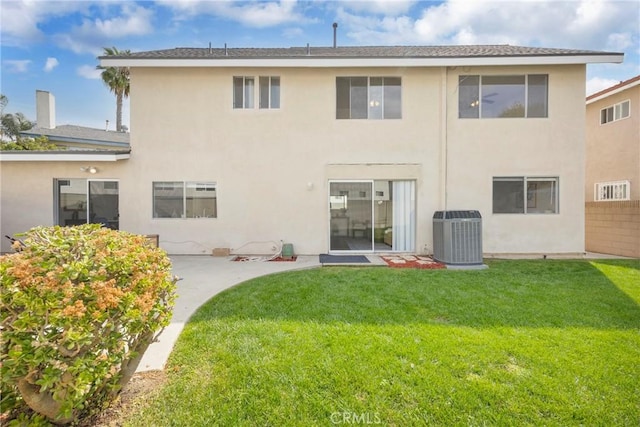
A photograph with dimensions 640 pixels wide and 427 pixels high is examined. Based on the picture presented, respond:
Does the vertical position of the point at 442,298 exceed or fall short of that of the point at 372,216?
it falls short

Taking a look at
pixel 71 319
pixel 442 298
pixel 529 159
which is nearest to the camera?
pixel 71 319

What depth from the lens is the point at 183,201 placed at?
10203mm

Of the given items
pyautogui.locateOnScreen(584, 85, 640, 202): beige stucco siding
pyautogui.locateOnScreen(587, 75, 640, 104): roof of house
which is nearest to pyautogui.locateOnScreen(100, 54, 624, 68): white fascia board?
pyautogui.locateOnScreen(587, 75, 640, 104): roof of house

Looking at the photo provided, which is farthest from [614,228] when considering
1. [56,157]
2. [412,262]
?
[56,157]

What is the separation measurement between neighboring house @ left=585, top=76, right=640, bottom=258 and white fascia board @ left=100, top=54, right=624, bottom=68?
508cm

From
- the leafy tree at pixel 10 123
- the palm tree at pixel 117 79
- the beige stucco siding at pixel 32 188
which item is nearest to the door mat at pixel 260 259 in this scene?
the beige stucco siding at pixel 32 188

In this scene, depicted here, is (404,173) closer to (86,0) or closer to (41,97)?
(86,0)

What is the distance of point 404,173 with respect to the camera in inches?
394

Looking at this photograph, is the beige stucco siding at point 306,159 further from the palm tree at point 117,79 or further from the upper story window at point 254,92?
the palm tree at point 117,79

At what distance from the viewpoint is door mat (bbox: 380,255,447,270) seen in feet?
27.1

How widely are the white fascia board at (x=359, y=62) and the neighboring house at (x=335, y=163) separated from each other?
1.42 ft

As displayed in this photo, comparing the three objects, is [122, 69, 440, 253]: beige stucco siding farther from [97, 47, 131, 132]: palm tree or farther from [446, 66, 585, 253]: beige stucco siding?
[97, 47, 131, 132]: palm tree

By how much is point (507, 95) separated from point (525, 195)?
3.38m

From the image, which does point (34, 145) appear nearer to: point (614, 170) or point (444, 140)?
point (444, 140)
